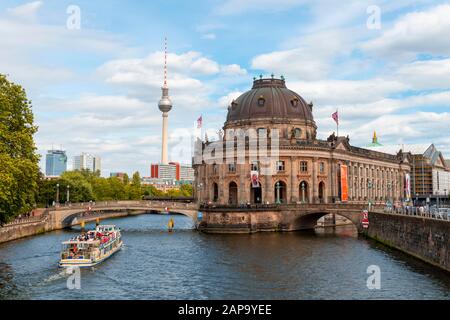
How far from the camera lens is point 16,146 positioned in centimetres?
5650

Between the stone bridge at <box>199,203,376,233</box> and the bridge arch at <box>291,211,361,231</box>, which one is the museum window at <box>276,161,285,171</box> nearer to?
the bridge arch at <box>291,211,361,231</box>

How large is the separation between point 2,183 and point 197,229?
5504 cm

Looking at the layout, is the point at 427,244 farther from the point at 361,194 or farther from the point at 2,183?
the point at 361,194

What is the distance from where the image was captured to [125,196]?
182 m

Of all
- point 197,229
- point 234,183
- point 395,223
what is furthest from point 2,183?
→ point 234,183

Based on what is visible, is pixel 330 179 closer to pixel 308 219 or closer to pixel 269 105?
pixel 308 219

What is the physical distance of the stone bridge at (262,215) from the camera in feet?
300

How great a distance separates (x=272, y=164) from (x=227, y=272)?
5610 centimetres

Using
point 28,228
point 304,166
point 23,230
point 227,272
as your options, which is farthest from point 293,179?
point 227,272

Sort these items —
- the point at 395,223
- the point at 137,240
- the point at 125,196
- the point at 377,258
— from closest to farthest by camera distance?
the point at 377,258, the point at 395,223, the point at 137,240, the point at 125,196

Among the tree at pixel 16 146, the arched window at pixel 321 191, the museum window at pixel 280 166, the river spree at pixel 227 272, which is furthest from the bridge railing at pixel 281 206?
the tree at pixel 16 146

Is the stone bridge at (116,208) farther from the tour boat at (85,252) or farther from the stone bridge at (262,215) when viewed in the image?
the tour boat at (85,252)

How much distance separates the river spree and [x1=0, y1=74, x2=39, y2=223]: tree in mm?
6834

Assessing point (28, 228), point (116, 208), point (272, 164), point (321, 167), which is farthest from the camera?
point (321, 167)
